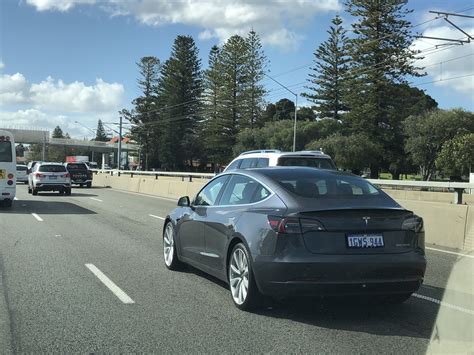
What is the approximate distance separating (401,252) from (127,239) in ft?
24.0

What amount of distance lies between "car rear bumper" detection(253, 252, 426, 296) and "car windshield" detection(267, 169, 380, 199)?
79 centimetres

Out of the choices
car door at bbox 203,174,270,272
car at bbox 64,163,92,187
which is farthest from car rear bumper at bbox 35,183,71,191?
car door at bbox 203,174,270,272

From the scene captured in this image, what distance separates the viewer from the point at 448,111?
60.4 meters

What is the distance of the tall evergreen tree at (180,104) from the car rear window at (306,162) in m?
77.5

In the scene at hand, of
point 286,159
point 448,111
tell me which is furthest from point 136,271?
point 448,111

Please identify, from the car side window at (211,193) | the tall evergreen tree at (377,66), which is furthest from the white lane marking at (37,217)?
the tall evergreen tree at (377,66)

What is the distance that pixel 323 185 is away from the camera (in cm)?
635

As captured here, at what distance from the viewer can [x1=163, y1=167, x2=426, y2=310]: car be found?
18.0ft

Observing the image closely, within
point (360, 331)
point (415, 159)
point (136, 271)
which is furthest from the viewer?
point (415, 159)

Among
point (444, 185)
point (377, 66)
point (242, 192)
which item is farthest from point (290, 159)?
point (377, 66)

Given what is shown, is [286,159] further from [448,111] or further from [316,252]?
[448,111]

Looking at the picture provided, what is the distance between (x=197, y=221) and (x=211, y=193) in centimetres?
43

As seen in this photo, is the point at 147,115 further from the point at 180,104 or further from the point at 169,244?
the point at 169,244

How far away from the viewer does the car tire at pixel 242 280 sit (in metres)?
5.90
